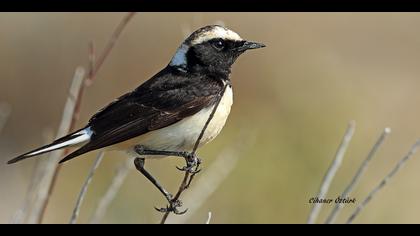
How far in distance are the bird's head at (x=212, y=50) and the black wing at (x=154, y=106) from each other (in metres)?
0.13

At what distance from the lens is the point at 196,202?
16.5 ft

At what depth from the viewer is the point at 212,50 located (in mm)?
5164

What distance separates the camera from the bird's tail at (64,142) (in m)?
4.47

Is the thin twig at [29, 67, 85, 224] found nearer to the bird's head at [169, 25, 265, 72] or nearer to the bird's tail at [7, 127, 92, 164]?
the bird's tail at [7, 127, 92, 164]

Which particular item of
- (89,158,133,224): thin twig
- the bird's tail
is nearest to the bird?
the bird's tail

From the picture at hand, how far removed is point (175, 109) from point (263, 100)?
508 centimetres

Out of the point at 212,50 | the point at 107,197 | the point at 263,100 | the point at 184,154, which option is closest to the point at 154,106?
the point at 184,154

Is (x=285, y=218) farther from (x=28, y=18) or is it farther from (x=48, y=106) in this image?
(x=28, y=18)

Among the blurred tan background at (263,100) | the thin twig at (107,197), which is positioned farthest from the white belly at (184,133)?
the blurred tan background at (263,100)

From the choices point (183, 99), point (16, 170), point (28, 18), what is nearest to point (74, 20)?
point (28, 18)

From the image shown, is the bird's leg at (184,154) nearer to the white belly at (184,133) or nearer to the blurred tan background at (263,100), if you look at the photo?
the white belly at (184,133)

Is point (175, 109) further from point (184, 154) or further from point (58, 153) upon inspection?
point (58, 153)
